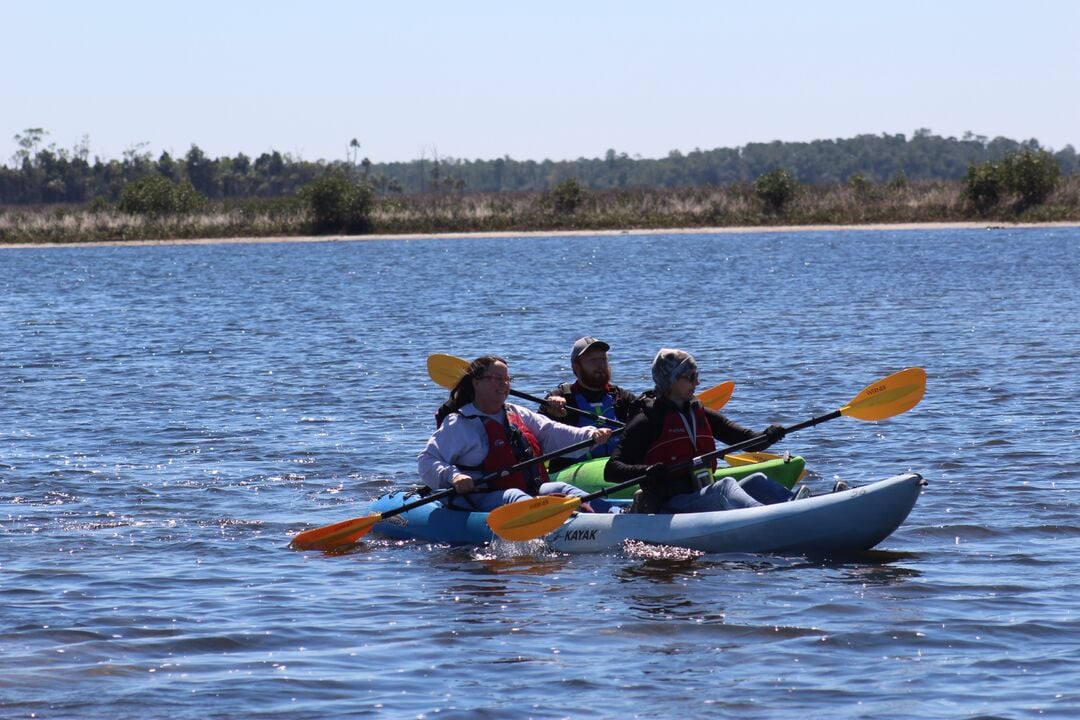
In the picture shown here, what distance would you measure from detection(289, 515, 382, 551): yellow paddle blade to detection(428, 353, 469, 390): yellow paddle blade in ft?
6.62

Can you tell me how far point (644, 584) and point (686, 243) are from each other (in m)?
51.5

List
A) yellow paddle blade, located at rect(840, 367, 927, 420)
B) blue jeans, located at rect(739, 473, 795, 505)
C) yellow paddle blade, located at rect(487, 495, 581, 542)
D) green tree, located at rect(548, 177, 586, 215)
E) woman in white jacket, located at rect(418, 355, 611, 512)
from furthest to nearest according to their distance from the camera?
green tree, located at rect(548, 177, 586, 215) → yellow paddle blade, located at rect(840, 367, 927, 420) → woman in white jacket, located at rect(418, 355, 611, 512) → blue jeans, located at rect(739, 473, 795, 505) → yellow paddle blade, located at rect(487, 495, 581, 542)

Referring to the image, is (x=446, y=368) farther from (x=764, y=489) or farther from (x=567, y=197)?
(x=567, y=197)

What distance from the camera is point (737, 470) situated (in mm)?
9016

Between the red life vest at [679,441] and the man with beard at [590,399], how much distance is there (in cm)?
140

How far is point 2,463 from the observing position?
1223 cm

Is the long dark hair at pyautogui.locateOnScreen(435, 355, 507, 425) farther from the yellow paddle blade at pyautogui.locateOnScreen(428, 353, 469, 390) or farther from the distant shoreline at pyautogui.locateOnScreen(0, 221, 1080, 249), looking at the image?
the distant shoreline at pyautogui.locateOnScreen(0, 221, 1080, 249)

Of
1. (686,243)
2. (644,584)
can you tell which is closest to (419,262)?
(686,243)

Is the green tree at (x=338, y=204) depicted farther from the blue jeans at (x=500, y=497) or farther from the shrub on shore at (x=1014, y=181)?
the blue jeans at (x=500, y=497)

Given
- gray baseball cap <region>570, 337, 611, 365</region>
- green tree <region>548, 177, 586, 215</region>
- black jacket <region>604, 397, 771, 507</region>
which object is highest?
green tree <region>548, 177, 586, 215</region>

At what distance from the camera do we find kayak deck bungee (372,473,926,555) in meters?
8.09

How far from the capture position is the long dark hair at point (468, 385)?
28.8 feet

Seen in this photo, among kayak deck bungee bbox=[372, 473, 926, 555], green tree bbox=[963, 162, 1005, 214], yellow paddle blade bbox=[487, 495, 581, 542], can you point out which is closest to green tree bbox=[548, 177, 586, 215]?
green tree bbox=[963, 162, 1005, 214]

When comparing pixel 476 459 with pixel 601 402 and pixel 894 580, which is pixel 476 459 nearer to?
pixel 601 402
